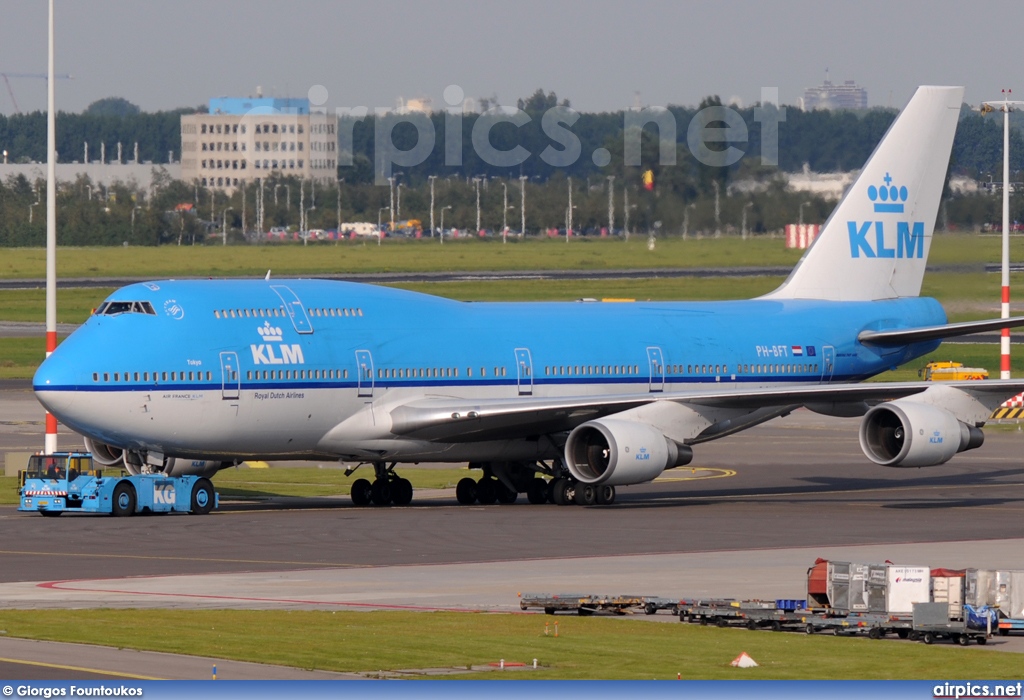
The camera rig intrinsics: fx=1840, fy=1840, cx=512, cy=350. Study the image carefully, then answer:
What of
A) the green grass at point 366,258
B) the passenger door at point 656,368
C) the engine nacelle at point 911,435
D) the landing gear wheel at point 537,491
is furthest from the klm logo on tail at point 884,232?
the green grass at point 366,258

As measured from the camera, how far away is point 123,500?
42.5 meters

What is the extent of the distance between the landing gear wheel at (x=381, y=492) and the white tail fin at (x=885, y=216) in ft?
45.8

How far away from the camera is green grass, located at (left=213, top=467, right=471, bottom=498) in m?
50.7

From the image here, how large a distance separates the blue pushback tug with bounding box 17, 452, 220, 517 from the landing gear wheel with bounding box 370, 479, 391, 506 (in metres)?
4.48

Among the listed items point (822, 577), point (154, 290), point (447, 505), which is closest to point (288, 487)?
point (447, 505)

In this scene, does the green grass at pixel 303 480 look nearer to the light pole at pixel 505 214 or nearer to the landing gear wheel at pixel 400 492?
the landing gear wheel at pixel 400 492

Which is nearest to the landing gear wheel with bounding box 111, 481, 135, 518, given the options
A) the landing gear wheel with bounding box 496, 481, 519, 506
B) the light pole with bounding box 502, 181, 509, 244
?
the landing gear wheel with bounding box 496, 481, 519, 506

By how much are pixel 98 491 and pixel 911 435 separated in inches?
753

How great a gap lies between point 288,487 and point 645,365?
36.5 ft

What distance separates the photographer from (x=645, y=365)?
4819 cm

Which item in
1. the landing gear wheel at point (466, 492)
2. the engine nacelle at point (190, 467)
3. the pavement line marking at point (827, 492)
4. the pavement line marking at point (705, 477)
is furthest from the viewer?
the pavement line marking at point (705, 477)

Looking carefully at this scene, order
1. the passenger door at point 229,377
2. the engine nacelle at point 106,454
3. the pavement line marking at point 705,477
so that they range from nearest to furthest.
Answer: the passenger door at point 229,377 < the engine nacelle at point 106,454 < the pavement line marking at point 705,477

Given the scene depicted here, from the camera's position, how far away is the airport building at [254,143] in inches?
6093

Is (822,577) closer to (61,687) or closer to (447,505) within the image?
(61,687)
